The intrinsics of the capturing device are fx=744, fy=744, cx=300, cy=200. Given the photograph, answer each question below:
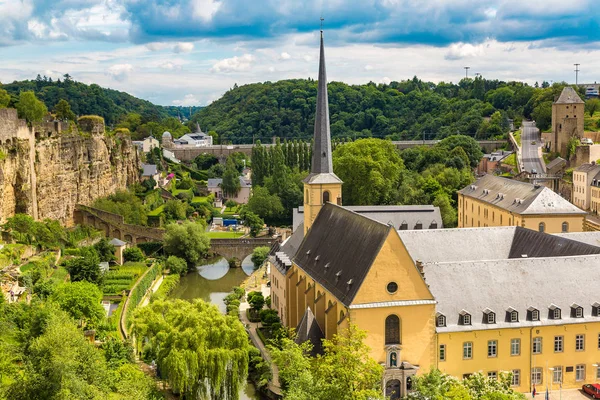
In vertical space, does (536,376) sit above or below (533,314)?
below

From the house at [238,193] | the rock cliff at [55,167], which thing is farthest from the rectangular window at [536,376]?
the house at [238,193]

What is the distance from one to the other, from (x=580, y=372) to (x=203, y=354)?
18076 mm

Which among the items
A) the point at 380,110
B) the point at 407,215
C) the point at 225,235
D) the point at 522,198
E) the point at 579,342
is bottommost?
the point at 225,235

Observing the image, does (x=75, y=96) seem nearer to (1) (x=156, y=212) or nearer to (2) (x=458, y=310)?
(1) (x=156, y=212)

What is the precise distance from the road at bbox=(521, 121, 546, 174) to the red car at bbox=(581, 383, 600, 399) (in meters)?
59.6

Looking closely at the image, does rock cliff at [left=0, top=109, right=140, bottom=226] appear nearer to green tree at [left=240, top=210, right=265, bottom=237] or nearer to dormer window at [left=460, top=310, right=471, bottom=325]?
green tree at [left=240, top=210, right=265, bottom=237]

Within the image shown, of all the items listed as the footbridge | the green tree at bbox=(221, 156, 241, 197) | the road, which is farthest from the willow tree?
the green tree at bbox=(221, 156, 241, 197)

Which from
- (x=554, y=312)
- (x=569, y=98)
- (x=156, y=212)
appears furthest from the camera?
(x=569, y=98)

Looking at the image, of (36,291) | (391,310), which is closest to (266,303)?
(36,291)

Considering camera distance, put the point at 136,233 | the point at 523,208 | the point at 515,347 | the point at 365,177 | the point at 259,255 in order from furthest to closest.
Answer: the point at 365,177, the point at 136,233, the point at 259,255, the point at 523,208, the point at 515,347

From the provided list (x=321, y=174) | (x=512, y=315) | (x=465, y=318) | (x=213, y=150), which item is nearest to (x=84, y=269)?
(x=321, y=174)

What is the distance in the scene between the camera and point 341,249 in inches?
1516

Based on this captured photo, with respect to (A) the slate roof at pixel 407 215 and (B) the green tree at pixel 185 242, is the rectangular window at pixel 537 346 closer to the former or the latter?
(A) the slate roof at pixel 407 215

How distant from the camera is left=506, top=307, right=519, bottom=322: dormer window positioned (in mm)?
35000
